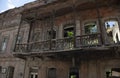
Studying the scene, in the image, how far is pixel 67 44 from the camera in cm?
1005

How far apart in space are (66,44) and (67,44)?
8cm

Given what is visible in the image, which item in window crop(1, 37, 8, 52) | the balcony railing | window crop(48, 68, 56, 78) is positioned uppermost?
window crop(1, 37, 8, 52)

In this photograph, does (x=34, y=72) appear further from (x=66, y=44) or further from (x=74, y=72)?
(x=66, y=44)

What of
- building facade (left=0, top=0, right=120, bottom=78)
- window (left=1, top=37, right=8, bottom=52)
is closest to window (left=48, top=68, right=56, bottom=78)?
building facade (left=0, top=0, right=120, bottom=78)

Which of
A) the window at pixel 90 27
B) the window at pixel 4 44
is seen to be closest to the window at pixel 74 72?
the window at pixel 90 27

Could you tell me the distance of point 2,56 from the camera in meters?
14.6

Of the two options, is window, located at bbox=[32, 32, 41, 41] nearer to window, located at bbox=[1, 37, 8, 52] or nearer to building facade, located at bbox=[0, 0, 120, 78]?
building facade, located at bbox=[0, 0, 120, 78]

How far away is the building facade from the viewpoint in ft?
30.8

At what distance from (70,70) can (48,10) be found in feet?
16.6

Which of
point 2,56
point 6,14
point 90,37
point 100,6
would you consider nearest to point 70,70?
point 90,37

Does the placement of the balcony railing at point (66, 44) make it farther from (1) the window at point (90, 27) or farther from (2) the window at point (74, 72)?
(2) the window at point (74, 72)

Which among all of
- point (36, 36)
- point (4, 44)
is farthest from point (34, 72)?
point (4, 44)

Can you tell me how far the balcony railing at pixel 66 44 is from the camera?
9.38 metres

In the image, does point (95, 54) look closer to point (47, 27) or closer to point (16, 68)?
point (47, 27)
